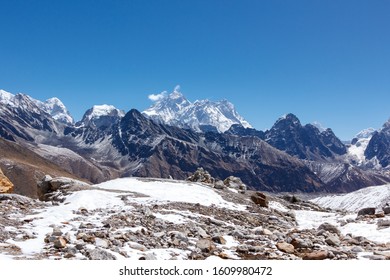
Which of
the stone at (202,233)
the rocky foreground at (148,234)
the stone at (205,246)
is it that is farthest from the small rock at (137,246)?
the stone at (202,233)

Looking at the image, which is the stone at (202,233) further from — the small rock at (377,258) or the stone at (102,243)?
the small rock at (377,258)

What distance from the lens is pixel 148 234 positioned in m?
22.2

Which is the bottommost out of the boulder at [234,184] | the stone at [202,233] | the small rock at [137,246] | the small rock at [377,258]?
the small rock at [137,246]

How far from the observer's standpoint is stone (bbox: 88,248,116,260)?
16328mm

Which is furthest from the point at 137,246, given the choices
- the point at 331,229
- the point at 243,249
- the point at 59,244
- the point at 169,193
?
the point at 169,193

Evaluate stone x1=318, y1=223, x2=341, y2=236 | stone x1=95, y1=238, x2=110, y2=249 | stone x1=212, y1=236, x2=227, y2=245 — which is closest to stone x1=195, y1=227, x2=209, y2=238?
stone x1=212, y1=236, x2=227, y2=245

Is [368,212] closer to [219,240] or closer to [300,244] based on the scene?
[300,244]

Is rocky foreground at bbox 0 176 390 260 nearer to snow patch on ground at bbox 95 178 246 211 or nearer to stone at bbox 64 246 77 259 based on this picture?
stone at bbox 64 246 77 259

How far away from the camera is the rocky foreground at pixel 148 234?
17.9 metres

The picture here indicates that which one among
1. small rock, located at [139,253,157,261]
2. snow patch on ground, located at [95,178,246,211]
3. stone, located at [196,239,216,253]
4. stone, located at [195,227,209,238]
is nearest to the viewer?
small rock, located at [139,253,157,261]

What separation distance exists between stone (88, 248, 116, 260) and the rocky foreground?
43mm

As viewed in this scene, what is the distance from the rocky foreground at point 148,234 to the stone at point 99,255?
0.14ft
